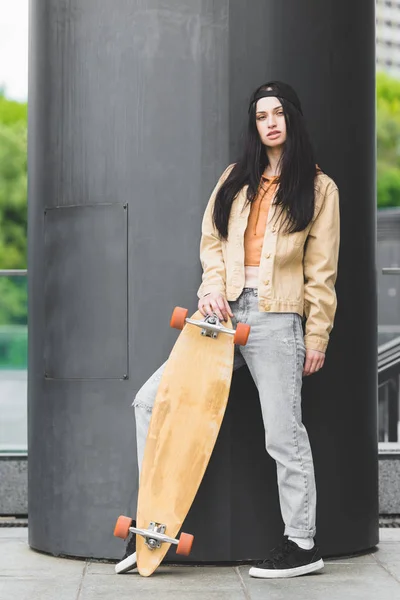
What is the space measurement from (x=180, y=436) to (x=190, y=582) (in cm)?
64

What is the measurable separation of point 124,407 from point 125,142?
128cm

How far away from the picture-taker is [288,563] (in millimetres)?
5129

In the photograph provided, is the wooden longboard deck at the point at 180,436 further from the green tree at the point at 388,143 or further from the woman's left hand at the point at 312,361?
the green tree at the point at 388,143

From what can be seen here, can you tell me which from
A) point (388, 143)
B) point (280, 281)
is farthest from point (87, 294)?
point (388, 143)

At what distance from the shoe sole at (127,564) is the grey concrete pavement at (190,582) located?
0.03 m

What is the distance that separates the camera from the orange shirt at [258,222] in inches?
204

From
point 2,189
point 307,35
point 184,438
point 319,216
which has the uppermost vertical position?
point 2,189

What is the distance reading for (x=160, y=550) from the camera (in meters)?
5.09

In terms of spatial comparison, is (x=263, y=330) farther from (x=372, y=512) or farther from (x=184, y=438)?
(x=372, y=512)

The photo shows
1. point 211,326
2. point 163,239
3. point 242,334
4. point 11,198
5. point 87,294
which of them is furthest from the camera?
point 11,198

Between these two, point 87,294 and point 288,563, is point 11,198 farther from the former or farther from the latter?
point 288,563

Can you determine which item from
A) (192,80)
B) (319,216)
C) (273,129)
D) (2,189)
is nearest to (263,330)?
(319,216)

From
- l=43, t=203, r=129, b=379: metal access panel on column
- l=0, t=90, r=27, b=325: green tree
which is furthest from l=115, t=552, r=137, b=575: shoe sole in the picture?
l=0, t=90, r=27, b=325: green tree

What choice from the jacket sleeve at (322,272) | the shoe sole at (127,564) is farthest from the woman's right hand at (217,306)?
the shoe sole at (127,564)
